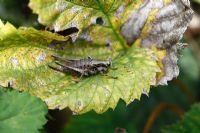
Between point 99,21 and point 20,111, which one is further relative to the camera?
point 99,21

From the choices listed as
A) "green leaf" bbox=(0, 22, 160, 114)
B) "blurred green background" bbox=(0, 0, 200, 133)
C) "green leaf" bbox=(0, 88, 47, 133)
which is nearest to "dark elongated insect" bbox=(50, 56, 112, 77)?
"green leaf" bbox=(0, 22, 160, 114)

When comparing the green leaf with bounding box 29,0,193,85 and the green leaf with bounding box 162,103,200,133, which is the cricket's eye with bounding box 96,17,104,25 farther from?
the green leaf with bounding box 162,103,200,133

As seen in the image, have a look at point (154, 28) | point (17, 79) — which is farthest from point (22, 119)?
point (154, 28)

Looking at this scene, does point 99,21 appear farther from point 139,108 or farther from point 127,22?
point 139,108

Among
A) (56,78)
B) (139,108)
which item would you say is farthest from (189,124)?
(56,78)

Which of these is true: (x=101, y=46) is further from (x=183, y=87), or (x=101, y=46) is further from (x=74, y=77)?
(x=183, y=87)

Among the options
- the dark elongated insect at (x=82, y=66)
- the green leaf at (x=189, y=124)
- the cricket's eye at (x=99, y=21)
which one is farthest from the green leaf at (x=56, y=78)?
the green leaf at (x=189, y=124)
